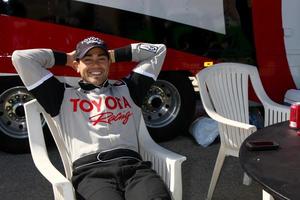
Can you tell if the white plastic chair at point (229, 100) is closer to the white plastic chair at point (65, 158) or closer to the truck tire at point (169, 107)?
the white plastic chair at point (65, 158)

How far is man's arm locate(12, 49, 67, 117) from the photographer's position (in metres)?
2.43

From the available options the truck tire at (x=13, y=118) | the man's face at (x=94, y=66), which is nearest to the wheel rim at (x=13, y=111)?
the truck tire at (x=13, y=118)

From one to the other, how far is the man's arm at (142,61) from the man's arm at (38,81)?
1.43 ft

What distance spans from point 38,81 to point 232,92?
5.36 feet

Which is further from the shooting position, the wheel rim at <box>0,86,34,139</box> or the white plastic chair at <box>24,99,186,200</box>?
the wheel rim at <box>0,86,34,139</box>

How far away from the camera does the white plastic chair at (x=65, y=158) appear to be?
208 cm

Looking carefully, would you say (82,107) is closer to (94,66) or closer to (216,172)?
(94,66)

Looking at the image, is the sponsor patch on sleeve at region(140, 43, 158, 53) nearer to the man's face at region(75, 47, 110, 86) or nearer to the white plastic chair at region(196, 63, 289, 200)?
the man's face at region(75, 47, 110, 86)

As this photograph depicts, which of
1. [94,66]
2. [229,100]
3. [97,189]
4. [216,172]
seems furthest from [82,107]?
[229,100]

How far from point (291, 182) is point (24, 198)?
7.42 feet

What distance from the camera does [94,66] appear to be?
8.30 ft

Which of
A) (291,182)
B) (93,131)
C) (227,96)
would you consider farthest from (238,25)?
(291,182)

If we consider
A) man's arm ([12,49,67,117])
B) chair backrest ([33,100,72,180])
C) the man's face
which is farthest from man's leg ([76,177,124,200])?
the man's face

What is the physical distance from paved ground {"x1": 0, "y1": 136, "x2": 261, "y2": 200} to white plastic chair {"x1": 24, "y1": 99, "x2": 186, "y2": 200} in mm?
860
